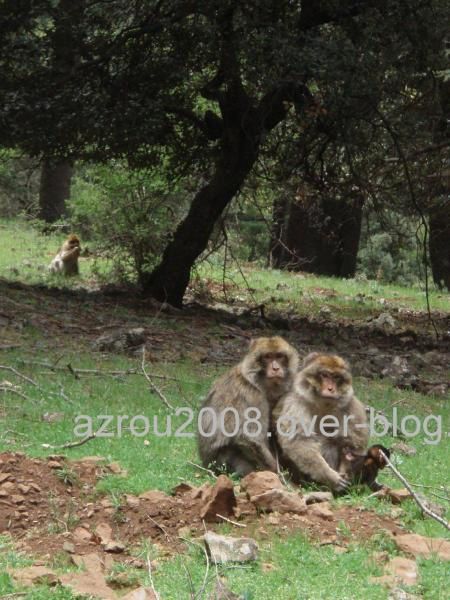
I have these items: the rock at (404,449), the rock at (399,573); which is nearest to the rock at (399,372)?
the rock at (404,449)

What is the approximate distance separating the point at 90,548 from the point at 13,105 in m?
8.82

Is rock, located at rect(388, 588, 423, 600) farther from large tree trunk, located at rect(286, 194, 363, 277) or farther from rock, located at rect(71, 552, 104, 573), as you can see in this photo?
large tree trunk, located at rect(286, 194, 363, 277)

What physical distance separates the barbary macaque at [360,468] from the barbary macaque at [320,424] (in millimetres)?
38

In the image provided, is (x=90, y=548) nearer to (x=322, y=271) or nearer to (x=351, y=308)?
(x=351, y=308)

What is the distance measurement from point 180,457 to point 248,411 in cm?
92

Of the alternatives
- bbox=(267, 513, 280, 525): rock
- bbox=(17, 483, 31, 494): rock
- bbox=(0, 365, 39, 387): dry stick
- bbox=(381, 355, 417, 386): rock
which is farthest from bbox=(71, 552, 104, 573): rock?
bbox=(381, 355, 417, 386): rock

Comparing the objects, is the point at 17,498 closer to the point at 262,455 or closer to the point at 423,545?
the point at 262,455

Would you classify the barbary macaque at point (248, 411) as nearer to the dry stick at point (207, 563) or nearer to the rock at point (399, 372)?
the dry stick at point (207, 563)

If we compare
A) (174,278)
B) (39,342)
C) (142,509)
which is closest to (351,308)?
(174,278)

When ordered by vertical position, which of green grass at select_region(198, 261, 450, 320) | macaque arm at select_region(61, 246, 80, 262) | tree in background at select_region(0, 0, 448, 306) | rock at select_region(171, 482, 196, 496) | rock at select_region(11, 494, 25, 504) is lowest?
rock at select_region(11, 494, 25, 504)

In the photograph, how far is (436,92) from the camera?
1484cm

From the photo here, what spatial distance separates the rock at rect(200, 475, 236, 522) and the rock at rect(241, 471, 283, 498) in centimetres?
28

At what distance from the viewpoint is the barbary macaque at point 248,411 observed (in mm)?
7215

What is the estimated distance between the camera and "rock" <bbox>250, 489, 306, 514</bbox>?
20.8 feet
